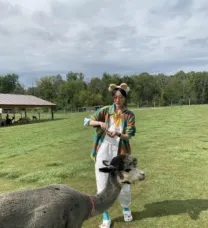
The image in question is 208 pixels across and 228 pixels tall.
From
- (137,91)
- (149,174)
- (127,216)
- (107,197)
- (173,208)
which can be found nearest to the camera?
(107,197)

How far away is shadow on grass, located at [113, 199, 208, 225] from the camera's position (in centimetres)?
554

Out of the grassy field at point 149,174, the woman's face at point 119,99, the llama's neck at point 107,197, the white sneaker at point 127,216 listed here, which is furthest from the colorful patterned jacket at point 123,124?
the grassy field at point 149,174

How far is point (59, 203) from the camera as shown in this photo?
340cm

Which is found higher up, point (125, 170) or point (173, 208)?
point (125, 170)

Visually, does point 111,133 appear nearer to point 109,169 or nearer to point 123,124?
point 123,124

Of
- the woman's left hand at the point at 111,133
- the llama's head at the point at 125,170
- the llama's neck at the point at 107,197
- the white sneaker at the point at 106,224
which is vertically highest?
the woman's left hand at the point at 111,133

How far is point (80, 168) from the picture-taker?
29.7 feet

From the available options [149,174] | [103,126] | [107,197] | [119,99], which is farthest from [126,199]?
[149,174]

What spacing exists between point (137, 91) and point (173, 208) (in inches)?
3070

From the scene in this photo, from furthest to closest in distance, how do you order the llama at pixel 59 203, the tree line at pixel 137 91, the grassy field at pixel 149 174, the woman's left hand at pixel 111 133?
the tree line at pixel 137 91 < the grassy field at pixel 149 174 < the woman's left hand at pixel 111 133 < the llama at pixel 59 203

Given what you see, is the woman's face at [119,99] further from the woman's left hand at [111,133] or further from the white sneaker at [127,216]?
the white sneaker at [127,216]

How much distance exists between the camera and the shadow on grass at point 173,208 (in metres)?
5.54

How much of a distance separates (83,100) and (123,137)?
70.8 metres

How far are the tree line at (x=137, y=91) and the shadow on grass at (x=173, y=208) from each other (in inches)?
2637
